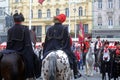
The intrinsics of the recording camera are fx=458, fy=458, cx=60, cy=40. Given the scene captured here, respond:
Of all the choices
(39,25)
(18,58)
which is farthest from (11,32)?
(39,25)

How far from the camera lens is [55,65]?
10.8 m

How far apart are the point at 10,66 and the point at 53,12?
74.3 m

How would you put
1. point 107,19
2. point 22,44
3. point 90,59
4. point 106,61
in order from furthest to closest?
point 107,19, point 90,59, point 106,61, point 22,44

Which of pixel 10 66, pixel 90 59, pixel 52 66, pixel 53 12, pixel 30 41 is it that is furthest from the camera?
pixel 53 12

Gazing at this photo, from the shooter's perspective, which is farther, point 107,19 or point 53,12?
point 53,12

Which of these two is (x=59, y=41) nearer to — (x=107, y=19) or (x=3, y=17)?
(x=107, y=19)

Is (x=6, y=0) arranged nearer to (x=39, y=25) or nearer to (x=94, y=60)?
(x=39, y=25)

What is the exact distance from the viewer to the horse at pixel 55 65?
10.8m

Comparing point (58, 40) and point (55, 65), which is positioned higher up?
point (58, 40)

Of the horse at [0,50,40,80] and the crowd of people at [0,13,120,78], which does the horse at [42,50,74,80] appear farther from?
the horse at [0,50,40,80]

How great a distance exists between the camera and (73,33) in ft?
257

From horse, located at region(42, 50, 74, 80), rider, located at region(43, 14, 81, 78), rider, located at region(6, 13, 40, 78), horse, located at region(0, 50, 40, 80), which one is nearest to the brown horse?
horse, located at region(0, 50, 40, 80)

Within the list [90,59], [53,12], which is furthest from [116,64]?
[53,12]

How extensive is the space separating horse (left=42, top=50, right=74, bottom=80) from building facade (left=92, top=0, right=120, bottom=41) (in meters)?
66.8
